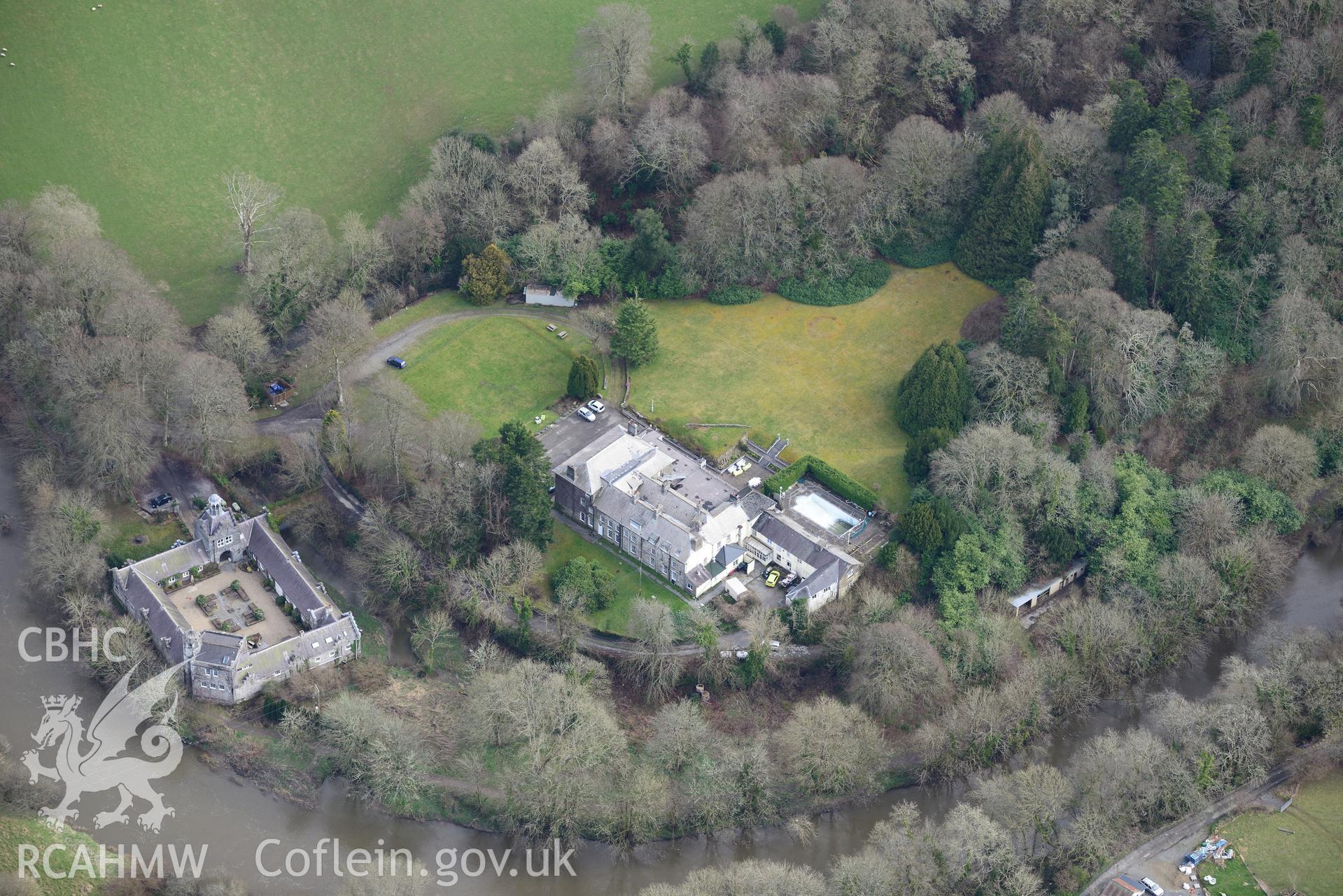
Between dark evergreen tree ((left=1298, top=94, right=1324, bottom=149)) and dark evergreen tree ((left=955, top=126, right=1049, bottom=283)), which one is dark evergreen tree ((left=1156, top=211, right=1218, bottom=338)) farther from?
dark evergreen tree ((left=1298, top=94, right=1324, bottom=149))

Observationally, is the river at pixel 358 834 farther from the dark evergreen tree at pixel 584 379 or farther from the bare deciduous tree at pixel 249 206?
the bare deciduous tree at pixel 249 206

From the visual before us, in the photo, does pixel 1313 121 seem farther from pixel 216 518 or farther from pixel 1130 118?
pixel 216 518

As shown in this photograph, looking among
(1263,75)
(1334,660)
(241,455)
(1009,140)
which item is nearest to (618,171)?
(1009,140)

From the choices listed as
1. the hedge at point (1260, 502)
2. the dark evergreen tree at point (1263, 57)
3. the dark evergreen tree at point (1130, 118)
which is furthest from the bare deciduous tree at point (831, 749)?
the dark evergreen tree at point (1263, 57)

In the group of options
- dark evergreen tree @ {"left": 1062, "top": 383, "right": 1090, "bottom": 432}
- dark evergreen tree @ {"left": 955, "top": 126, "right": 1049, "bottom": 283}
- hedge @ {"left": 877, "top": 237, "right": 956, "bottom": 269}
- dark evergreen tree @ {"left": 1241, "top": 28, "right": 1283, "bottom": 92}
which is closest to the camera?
dark evergreen tree @ {"left": 1062, "top": 383, "right": 1090, "bottom": 432}

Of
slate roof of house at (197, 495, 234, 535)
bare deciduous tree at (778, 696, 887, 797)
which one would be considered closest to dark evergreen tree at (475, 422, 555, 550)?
slate roof of house at (197, 495, 234, 535)
